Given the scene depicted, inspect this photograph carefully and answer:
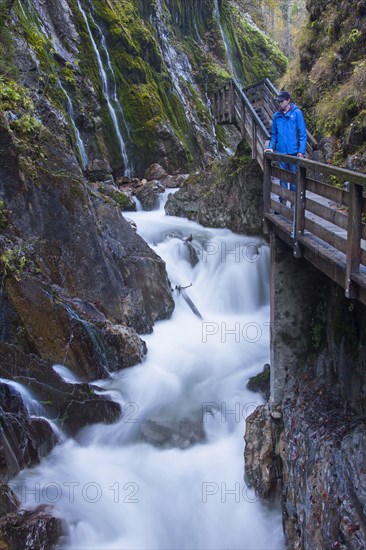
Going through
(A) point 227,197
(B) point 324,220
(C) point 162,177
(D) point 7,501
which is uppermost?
(B) point 324,220

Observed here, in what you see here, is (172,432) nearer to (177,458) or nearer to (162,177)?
(177,458)

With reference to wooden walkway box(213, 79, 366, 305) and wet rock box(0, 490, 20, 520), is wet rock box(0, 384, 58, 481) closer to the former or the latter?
wet rock box(0, 490, 20, 520)

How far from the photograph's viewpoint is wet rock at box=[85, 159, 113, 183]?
701 inches

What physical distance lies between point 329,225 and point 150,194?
12920mm

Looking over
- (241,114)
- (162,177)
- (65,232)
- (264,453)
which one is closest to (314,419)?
(264,453)

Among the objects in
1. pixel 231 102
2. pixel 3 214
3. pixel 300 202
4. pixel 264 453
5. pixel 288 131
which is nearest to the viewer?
pixel 300 202

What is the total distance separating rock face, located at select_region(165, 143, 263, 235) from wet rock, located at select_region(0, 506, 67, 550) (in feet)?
31.8

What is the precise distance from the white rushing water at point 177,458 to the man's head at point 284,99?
16.1ft

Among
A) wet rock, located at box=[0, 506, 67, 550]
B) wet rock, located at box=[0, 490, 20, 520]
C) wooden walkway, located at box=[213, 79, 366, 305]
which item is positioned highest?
wooden walkway, located at box=[213, 79, 366, 305]

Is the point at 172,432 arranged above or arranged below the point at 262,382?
below

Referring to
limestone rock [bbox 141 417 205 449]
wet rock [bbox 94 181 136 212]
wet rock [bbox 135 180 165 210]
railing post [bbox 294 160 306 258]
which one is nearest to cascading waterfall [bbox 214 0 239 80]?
wet rock [bbox 135 180 165 210]

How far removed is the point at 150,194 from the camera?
710 inches

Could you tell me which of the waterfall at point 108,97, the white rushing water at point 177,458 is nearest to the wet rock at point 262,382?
the white rushing water at point 177,458

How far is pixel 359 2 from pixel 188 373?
866 centimetres
